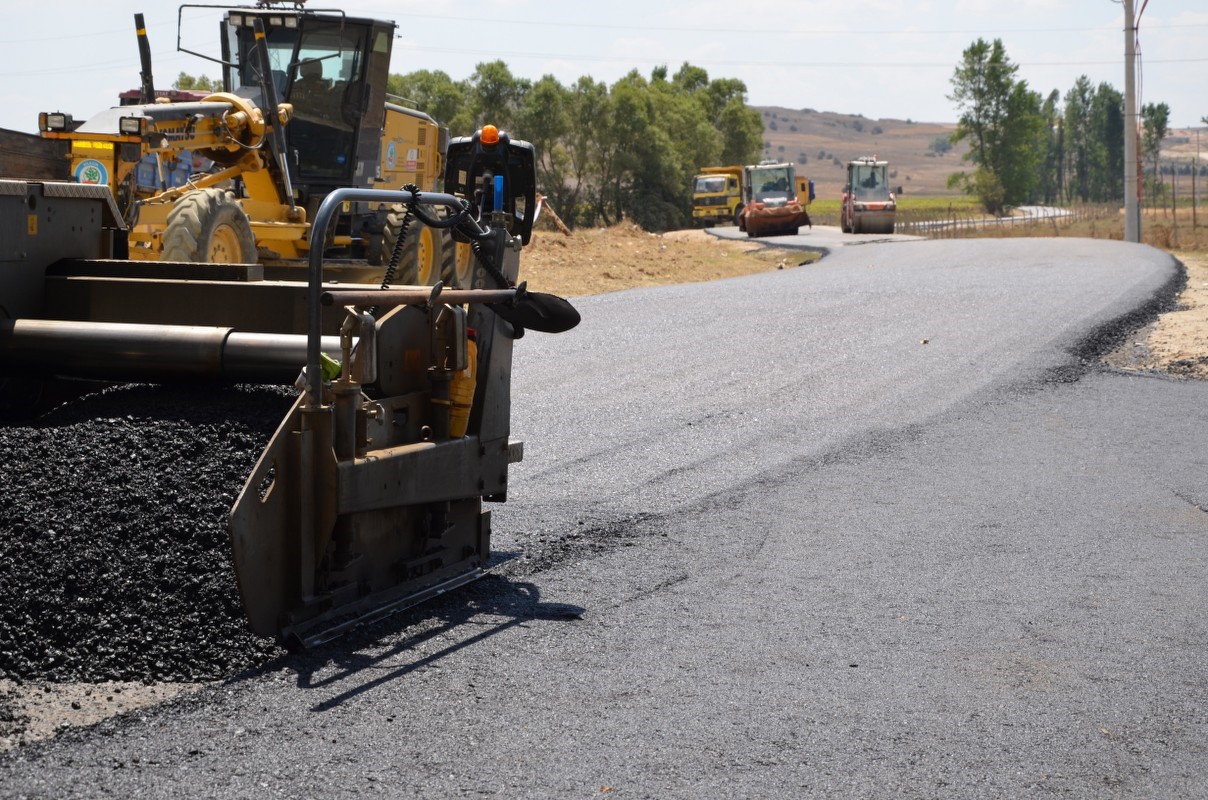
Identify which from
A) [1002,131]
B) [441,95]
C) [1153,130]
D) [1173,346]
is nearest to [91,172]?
[1173,346]

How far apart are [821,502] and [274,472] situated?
374cm

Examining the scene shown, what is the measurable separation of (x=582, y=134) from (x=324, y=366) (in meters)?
58.3

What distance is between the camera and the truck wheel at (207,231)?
9.01m

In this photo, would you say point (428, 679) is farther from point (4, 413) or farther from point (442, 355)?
point (4, 413)

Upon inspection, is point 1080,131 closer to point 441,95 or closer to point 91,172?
point 441,95

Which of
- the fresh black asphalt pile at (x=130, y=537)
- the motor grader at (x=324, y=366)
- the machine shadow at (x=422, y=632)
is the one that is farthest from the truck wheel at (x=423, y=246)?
the machine shadow at (x=422, y=632)

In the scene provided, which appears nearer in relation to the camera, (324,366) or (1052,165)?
(324,366)

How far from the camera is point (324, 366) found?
449cm

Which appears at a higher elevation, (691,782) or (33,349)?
(33,349)

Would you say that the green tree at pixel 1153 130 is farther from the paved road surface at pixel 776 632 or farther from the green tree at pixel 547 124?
the paved road surface at pixel 776 632

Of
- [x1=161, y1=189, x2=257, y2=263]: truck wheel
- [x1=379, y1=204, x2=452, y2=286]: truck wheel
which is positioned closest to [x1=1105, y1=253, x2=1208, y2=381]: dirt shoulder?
[x1=379, y1=204, x2=452, y2=286]: truck wheel

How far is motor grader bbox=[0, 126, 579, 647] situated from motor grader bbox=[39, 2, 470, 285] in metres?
3.40

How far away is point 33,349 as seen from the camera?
209 inches

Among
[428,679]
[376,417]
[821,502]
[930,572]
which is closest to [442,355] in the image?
[376,417]
